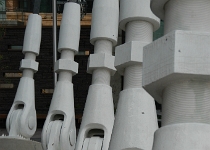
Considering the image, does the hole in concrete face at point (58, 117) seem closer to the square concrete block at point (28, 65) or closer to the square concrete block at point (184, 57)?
the square concrete block at point (28, 65)

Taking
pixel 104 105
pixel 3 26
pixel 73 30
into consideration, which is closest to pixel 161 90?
pixel 104 105

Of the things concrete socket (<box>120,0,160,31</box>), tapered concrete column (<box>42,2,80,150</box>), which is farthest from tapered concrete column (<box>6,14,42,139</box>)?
concrete socket (<box>120,0,160,31</box>)

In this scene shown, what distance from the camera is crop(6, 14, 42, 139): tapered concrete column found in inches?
606

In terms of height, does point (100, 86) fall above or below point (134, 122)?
above

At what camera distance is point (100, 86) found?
36.5 feet

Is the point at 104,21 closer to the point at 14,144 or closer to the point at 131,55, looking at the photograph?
the point at 131,55

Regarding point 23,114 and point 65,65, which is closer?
point 65,65

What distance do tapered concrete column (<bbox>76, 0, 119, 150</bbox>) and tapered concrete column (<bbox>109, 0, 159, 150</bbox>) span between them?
2.40 metres

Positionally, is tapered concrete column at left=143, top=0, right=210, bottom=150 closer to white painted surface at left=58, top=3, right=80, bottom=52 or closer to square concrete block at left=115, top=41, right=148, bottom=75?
square concrete block at left=115, top=41, right=148, bottom=75

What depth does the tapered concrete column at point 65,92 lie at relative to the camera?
13.5m

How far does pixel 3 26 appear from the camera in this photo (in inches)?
1080

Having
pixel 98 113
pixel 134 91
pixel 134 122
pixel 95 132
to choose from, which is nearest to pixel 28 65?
pixel 95 132

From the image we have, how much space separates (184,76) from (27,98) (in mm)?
12179

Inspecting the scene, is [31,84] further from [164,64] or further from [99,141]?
[164,64]
